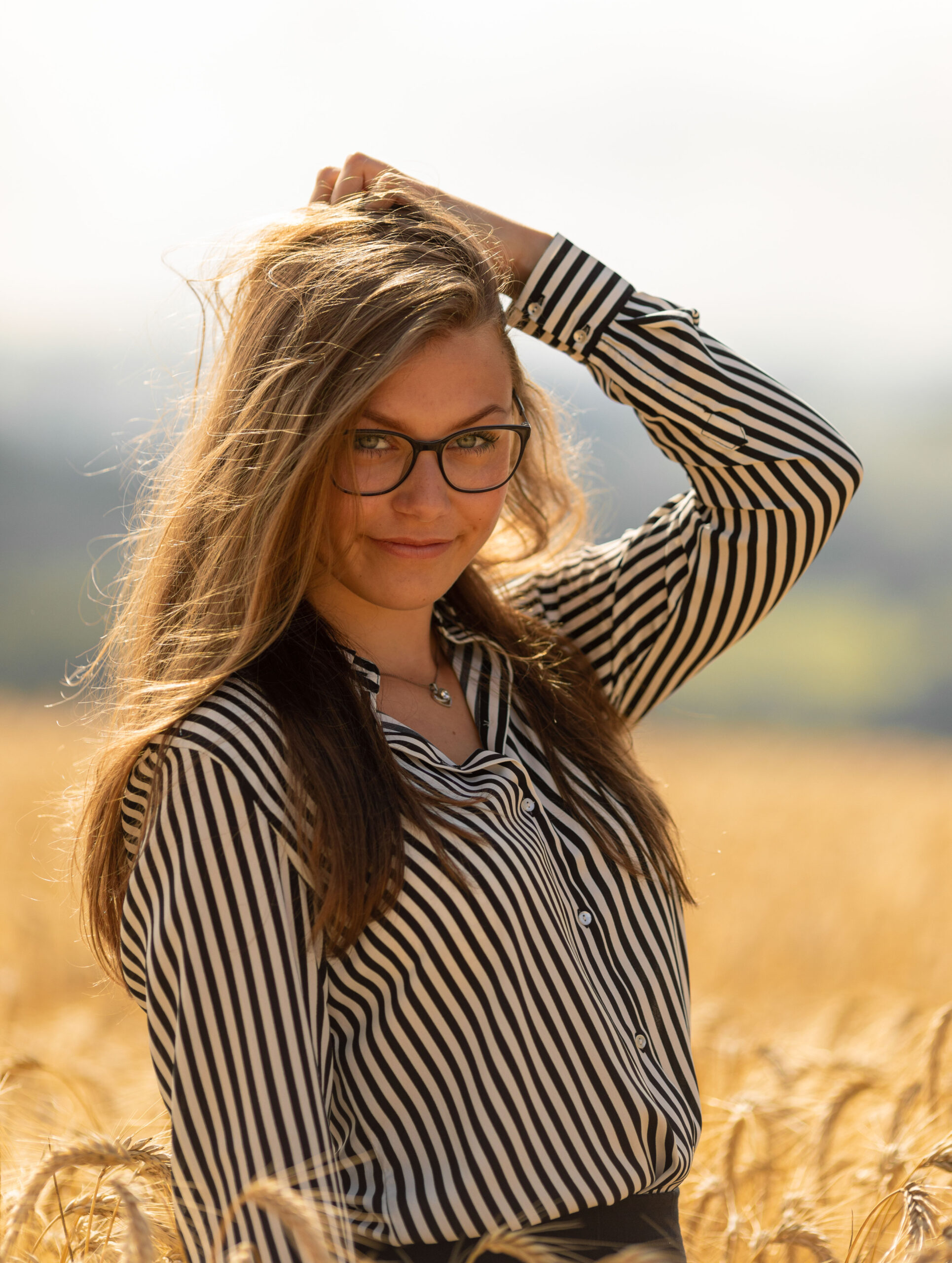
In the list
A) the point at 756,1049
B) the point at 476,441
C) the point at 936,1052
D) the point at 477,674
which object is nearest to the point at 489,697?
the point at 477,674

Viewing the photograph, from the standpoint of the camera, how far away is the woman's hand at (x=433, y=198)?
200 centimetres

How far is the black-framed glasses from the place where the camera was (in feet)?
5.76

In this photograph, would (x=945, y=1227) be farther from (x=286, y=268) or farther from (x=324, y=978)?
(x=286, y=268)

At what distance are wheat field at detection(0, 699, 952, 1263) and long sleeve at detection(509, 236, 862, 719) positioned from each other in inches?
26.2

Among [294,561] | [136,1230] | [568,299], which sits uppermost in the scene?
[568,299]

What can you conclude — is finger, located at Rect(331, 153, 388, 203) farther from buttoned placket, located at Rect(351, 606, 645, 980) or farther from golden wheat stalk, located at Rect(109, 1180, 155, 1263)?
golden wheat stalk, located at Rect(109, 1180, 155, 1263)

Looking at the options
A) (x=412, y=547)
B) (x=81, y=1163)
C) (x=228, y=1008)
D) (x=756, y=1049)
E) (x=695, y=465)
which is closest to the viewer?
(x=228, y=1008)

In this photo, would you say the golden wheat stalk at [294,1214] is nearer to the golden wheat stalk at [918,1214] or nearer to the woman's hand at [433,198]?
the golden wheat stalk at [918,1214]

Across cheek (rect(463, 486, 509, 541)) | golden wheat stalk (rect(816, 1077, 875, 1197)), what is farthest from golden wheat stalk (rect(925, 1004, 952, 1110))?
cheek (rect(463, 486, 509, 541))

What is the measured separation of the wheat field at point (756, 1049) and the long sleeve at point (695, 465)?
666 mm

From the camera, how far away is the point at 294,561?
5.70 feet

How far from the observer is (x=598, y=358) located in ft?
7.29

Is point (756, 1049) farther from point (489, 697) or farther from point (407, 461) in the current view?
point (407, 461)

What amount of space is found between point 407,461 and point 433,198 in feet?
1.77
